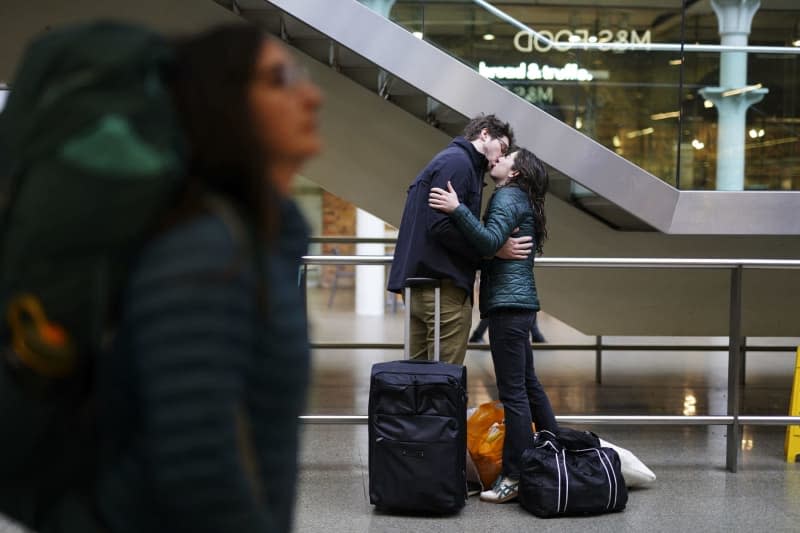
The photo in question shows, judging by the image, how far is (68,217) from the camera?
1165 mm

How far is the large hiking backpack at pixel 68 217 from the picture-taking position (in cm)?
117

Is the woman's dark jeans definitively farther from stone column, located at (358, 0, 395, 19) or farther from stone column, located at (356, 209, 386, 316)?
stone column, located at (356, 209, 386, 316)

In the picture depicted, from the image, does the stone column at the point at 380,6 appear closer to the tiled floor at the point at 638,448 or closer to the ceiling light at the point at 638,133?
the ceiling light at the point at 638,133

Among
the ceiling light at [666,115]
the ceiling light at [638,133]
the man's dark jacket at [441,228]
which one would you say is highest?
the ceiling light at [666,115]

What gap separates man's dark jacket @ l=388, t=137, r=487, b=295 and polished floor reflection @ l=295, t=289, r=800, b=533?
34.3 inches

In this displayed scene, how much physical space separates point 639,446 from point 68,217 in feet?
17.3

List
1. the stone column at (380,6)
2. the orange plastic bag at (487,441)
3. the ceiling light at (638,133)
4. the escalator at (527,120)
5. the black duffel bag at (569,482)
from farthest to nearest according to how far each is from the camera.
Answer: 1. the ceiling light at (638,133)
2. the stone column at (380,6)
3. the escalator at (527,120)
4. the orange plastic bag at (487,441)
5. the black duffel bag at (569,482)

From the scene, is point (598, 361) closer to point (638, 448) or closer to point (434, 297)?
point (638, 448)

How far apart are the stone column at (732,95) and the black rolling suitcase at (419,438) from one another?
3252 millimetres

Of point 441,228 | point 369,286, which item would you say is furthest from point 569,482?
point 369,286

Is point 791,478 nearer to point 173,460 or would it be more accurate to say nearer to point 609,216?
point 609,216

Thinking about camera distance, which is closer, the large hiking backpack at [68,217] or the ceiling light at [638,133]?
the large hiking backpack at [68,217]

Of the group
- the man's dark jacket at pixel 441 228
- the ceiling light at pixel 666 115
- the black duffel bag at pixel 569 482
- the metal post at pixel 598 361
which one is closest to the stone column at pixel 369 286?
the metal post at pixel 598 361

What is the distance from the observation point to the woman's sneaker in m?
4.66
